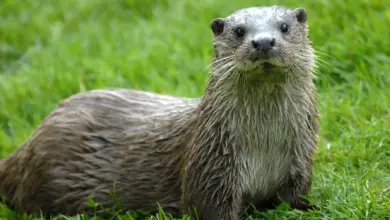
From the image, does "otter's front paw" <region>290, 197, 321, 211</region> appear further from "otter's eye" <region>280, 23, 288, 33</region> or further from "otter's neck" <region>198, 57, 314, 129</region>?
"otter's eye" <region>280, 23, 288, 33</region>

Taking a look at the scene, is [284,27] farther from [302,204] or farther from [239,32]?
[302,204]

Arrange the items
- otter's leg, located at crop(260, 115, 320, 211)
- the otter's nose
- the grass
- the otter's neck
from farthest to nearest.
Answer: the grass
otter's leg, located at crop(260, 115, 320, 211)
the otter's neck
the otter's nose

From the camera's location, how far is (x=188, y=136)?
4.58 meters

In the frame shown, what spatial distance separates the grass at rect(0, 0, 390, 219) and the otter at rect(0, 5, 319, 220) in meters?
0.20

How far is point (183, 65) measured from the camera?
6.46 metres

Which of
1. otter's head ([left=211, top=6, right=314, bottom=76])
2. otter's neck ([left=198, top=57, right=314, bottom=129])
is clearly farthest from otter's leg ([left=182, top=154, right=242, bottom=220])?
otter's head ([left=211, top=6, right=314, bottom=76])

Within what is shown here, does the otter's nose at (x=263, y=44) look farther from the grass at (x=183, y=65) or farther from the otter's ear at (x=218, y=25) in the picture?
the grass at (x=183, y=65)

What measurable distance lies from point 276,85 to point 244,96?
177 mm

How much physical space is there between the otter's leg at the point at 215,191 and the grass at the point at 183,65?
24cm

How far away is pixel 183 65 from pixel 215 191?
7.81 ft

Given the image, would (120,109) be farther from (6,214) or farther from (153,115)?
(6,214)

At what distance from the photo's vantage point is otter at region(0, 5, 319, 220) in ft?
13.7

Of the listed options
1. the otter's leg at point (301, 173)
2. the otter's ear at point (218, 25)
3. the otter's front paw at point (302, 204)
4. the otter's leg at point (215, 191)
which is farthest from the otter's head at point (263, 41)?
the otter's front paw at point (302, 204)

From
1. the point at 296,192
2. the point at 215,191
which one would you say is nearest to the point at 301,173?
the point at 296,192
